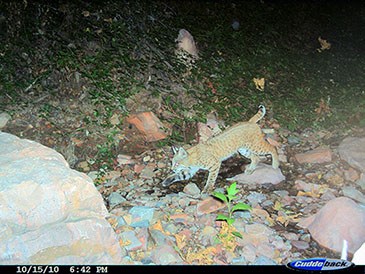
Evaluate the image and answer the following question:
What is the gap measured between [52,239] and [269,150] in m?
3.54

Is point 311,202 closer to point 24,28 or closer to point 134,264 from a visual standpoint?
point 134,264

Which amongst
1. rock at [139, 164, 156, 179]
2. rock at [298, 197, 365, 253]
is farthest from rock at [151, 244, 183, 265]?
rock at [139, 164, 156, 179]

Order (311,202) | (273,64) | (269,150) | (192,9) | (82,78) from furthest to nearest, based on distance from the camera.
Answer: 1. (192,9)
2. (273,64)
3. (82,78)
4. (269,150)
5. (311,202)

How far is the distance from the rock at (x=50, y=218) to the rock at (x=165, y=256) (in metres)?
0.42

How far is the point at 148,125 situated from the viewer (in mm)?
6875

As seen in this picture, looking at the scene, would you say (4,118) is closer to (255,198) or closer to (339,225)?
(255,198)

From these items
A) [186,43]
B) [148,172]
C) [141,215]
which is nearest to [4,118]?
[148,172]

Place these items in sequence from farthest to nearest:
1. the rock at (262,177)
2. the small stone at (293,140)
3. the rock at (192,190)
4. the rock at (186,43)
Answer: the rock at (186,43), the small stone at (293,140), the rock at (262,177), the rock at (192,190)

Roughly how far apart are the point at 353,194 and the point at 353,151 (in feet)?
3.35

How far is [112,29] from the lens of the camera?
8.27 metres

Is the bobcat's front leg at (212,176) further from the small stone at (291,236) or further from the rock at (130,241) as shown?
the rock at (130,241)

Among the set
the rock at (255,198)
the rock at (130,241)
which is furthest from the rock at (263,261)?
the rock at (130,241)

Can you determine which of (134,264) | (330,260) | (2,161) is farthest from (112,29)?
(330,260)

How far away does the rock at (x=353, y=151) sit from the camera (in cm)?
625
